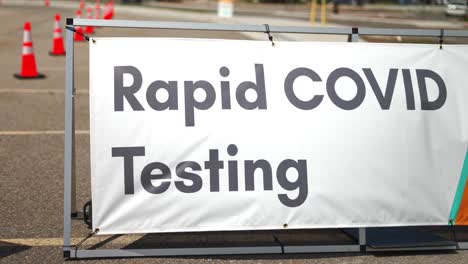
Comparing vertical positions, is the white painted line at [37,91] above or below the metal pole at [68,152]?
above

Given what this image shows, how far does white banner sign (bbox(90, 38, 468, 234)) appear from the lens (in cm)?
431

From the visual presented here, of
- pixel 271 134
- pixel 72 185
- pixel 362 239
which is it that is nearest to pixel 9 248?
pixel 72 185

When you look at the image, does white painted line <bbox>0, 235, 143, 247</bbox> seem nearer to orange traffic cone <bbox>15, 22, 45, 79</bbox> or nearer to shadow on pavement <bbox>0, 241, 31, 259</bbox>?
shadow on pavement <bbox>0, 241, 31, 259</bbox>

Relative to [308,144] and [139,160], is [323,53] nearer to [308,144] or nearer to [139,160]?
[308,144]

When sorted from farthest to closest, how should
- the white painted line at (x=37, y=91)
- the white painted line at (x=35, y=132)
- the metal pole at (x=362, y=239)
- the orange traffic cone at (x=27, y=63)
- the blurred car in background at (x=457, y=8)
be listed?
the blurred car in background at (x=457, y=8) → the orange traffic cone at (x=27, y=63) → the white painted line at (x=37, y=91) → the white painted line at (x=35, y=132) → the metal pole at (x=362, y=239)

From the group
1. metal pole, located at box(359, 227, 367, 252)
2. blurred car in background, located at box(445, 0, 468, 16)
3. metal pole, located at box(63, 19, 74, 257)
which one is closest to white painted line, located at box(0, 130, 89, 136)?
metal pole, located at box(63, 19, 74, 257)

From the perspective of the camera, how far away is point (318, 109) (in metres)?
4.51

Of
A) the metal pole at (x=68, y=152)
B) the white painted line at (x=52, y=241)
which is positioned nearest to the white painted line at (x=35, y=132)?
the white painted line at (x=52, y=241)

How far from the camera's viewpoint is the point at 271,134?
4465 mm

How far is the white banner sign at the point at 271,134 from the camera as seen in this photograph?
170 inches

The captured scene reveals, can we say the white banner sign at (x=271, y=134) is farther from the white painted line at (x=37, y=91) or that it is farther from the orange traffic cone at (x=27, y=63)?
the orange traffic cone at (x=27, y=63)

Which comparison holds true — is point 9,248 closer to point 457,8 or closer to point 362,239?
point 362,239

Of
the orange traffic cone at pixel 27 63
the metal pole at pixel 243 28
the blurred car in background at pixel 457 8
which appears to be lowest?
the metal pole at pixel 243 28

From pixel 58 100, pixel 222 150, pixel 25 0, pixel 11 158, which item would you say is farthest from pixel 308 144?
pixel 25 0
